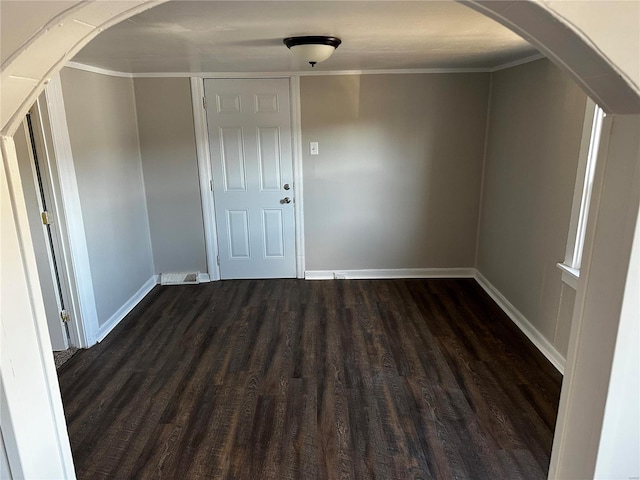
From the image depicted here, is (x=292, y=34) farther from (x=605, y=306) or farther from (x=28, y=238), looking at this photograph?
(x=605, y=306)

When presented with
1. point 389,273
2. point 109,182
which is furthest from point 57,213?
point 389,273

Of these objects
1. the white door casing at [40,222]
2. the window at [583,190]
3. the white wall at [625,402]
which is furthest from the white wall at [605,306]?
the white door casing at [40,222]

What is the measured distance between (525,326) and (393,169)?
1.82 m

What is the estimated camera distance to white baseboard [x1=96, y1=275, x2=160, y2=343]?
326 cm

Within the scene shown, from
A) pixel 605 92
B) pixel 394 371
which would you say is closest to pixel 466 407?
pixel 394 371

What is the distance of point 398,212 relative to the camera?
4.20 m

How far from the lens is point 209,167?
13.4 feet

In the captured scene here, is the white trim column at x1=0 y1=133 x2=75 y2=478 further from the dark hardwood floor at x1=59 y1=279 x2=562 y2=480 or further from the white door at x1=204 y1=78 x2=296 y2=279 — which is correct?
the white door at x1=204 y1=78 x2=296 y2=279

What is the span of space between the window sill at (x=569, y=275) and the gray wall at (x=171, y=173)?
313cm

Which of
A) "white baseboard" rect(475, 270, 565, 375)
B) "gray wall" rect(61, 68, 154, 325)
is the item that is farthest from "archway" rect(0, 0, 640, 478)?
"gray wall" rect(61, 68, 154, 325)

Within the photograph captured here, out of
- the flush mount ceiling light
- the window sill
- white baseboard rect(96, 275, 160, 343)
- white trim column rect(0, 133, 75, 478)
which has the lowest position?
white baseboard rect(96, 275, 160, 343)

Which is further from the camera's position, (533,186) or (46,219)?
(533,186)

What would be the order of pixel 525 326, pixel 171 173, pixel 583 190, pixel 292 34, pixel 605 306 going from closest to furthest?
pixel 605 306, pixel 292 34, pixel 583 190, pixel 525 326, pixel 171 173

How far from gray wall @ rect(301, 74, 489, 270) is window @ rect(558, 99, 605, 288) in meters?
1.64
